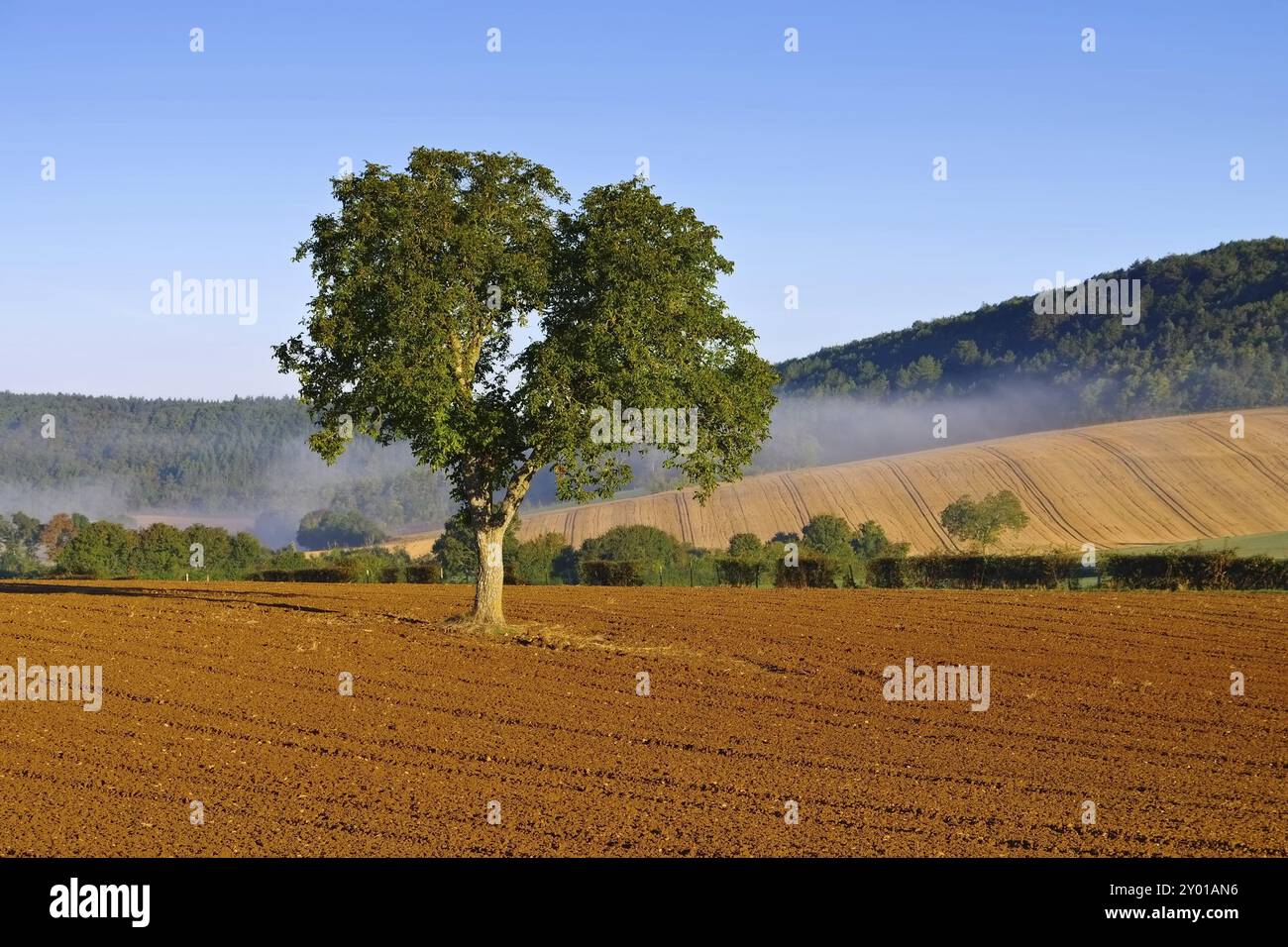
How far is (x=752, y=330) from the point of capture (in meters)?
32.5

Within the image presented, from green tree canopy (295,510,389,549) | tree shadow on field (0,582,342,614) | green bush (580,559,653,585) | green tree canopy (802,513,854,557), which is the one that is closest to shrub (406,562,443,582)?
green bush (580,559,653,585)

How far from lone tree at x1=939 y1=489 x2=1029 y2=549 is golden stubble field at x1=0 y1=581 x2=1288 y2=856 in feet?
149

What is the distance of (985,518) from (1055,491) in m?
25.0

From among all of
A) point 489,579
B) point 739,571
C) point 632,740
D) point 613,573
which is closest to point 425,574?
point 613,573

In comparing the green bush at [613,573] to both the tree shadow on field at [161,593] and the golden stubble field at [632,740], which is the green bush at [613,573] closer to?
the tree shadow on field at [161,593]

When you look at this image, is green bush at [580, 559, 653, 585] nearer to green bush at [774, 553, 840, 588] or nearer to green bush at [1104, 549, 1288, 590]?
green bush at [774, 553, 840, 588]

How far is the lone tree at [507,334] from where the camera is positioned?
29.9m

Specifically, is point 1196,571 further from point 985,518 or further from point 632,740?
point 632,740

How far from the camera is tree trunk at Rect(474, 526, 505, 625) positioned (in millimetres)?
32469

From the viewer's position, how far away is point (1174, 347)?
15025 cm
